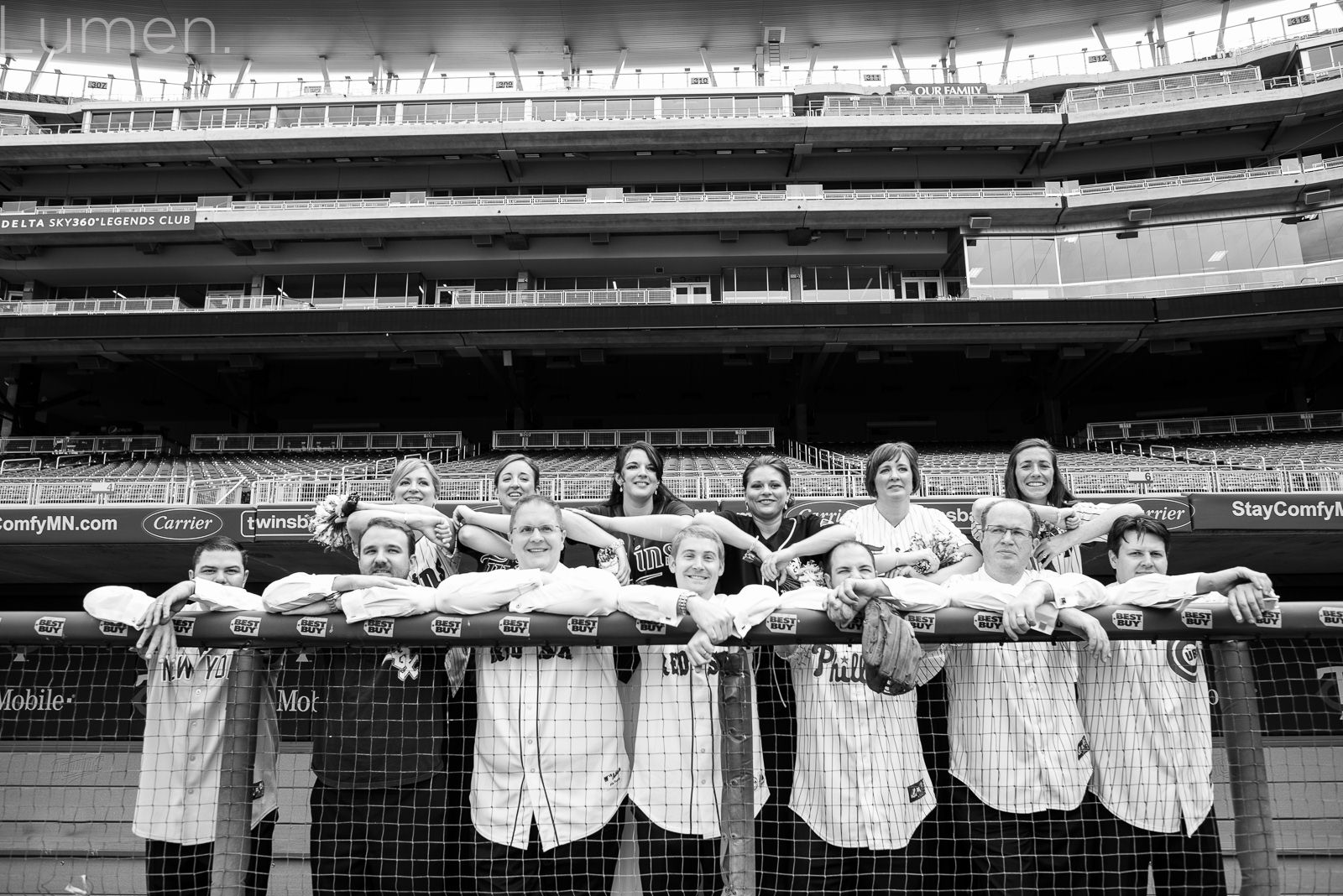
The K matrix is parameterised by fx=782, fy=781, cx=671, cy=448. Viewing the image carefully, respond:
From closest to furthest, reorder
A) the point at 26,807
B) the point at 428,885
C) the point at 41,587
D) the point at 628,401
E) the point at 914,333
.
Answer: the point at 428,885 → the point at 26,807 → the point at 41,587 → the point at 914,333 → the point at 628,401

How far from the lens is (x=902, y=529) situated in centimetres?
401

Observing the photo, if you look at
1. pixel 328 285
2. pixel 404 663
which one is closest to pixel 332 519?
pixel 404 663

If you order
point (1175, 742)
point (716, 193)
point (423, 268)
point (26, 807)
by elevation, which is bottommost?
point (26, 807)

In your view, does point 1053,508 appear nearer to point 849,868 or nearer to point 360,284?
point 849,868

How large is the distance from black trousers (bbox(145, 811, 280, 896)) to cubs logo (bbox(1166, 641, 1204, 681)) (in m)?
3.31

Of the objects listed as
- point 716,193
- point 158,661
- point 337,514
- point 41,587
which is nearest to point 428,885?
point 158,661

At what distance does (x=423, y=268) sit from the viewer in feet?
91.7

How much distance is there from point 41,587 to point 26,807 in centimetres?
1745

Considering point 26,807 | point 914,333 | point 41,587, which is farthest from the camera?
point 914,333


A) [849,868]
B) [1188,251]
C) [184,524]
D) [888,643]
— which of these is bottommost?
[849,868]

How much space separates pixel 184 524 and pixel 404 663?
552 inches

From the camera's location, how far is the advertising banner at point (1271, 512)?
13.5 metres

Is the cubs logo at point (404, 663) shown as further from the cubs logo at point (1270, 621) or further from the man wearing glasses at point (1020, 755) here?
the cubs logo at point (1270, 621)

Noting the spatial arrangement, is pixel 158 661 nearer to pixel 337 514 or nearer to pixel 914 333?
pixel 337 514
